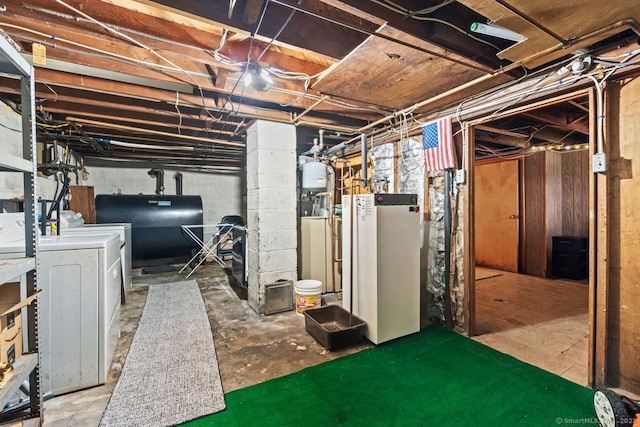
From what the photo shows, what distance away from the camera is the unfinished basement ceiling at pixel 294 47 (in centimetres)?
156

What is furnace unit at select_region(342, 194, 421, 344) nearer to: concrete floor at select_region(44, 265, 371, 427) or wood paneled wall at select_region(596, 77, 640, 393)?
concrete floor at select_region(44, 265, 371, 427)

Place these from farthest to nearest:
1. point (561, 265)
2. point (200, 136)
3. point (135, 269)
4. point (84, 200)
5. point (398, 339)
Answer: point (135, 269), point (84, 200), point (561, 265), point (200, 136), point (398, 339)

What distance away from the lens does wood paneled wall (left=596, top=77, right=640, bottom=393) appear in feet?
5.94

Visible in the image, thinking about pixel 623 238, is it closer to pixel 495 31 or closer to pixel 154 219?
pixel 495 31

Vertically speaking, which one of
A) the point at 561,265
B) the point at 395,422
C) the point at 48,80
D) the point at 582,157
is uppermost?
the point at 48,80

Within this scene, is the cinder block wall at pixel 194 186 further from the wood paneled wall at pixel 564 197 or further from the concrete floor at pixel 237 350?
the wood paneled wall at pixel 564 197

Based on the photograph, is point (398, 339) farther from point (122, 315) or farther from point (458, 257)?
point (122, 315)

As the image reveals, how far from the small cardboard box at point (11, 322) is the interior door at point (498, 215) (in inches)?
245

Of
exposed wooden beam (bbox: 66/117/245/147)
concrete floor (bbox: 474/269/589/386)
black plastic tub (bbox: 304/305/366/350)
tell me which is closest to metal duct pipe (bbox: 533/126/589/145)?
concrete floor (bbox: 474/269/589/386)

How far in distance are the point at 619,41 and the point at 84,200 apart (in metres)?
6.92

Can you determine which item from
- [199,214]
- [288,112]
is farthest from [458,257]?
[199,214]

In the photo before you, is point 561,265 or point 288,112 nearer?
point 288,112

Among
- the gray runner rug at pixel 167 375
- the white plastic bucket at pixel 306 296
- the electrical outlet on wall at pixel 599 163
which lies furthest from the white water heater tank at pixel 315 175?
the electrical outlet on wall at pixel 599 163

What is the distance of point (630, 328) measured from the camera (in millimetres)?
1844
